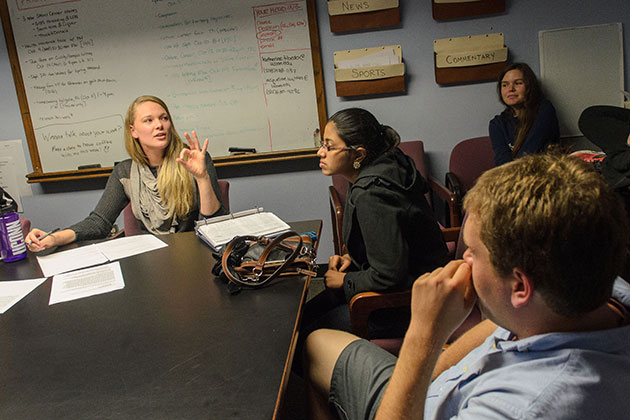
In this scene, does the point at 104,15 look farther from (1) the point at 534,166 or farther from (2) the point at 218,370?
(1) the point at 534,166

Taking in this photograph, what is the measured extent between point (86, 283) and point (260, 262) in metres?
0.56

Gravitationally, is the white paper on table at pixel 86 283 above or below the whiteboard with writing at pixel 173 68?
below

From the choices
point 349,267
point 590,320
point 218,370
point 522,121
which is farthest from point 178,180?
point 522,121

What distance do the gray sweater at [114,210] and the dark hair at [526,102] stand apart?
1.91 meters

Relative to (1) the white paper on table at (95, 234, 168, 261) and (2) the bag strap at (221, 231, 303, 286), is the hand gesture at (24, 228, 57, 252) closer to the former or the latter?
(1) the white paper on table at (95, 234, 168, 261)

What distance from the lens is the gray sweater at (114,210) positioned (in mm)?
2084

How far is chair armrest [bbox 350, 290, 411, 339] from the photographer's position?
4.58 feet

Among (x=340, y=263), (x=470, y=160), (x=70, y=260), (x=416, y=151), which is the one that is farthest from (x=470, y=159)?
(x=70, y=260)

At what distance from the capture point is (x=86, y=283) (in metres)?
1.43

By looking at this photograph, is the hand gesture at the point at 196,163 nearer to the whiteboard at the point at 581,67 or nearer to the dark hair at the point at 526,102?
the dark hair at the point at 526,102

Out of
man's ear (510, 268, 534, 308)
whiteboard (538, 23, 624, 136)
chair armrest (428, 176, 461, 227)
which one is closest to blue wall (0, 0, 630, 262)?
whiteboard (538, 23, 624, 136)

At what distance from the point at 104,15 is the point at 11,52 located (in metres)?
0.74

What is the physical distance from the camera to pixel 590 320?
68 cm

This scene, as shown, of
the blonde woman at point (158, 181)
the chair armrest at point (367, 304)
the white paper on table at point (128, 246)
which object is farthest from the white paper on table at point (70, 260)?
the chair armrest at point (367, 304)
